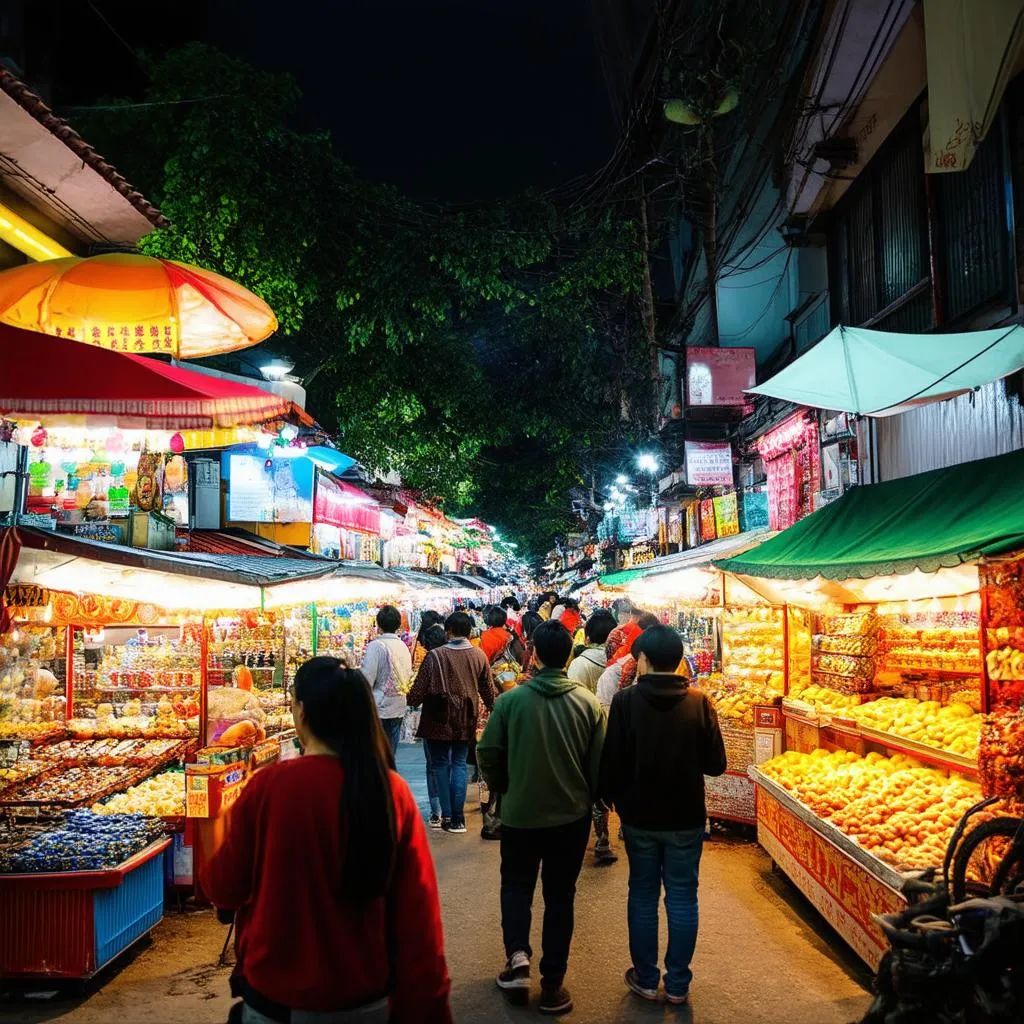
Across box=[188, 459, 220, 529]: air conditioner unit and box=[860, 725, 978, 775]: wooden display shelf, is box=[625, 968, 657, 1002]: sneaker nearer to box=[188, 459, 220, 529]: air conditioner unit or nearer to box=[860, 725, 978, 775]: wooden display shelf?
box=[860, 725, 978, 775]: wooden display shelf

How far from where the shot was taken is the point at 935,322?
8492 millimetres

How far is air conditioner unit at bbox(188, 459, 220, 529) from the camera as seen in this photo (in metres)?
13.9

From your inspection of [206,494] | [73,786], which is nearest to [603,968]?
[73,786]

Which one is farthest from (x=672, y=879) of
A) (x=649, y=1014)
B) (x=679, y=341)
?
(x=679, y=341)

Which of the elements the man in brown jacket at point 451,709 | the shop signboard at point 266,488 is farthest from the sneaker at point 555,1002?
the shop signboard at point 266,488

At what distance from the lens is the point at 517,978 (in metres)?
5.06

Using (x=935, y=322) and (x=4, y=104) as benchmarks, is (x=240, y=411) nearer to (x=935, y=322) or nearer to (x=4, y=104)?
(x=4, y=104)

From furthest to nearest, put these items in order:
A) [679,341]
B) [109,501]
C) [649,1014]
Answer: [679,341] < [109,501] < [649,1014]

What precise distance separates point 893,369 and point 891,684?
308cm

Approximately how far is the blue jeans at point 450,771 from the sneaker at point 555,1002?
13.6 ft

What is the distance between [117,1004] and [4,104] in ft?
22.1

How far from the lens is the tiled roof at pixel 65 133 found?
6.89 m

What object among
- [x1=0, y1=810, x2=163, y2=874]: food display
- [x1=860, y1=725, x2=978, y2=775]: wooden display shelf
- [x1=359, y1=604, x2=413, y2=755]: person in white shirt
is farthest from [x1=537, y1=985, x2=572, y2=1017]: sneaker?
[x1=359, y1=604, x2=413, y2=755]: person in white shirt

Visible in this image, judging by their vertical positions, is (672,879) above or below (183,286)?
below
